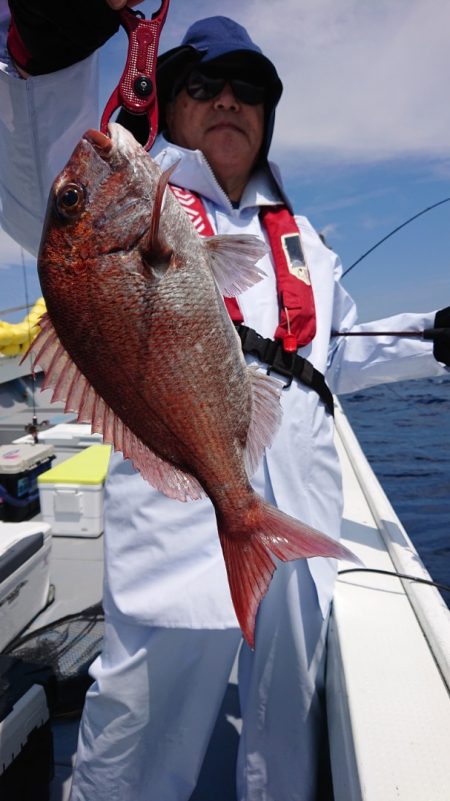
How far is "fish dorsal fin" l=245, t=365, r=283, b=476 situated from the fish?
4 centimetres

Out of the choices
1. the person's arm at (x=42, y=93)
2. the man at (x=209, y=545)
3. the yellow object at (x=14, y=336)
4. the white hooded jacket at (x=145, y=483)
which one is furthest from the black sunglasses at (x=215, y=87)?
the yellow object at (x=14, y=336)

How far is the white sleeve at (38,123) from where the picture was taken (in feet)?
4.96

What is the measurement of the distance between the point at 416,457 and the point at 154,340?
376 inches

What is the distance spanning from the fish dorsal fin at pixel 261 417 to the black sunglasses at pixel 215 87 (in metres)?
1.10

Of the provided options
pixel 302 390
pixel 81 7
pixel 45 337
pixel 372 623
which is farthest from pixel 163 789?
pixel 81 7

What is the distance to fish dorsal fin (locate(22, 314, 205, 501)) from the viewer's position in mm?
1139

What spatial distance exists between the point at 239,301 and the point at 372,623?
1.28 meters

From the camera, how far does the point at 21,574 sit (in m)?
2.92

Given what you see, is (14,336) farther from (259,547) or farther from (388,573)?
(259,547)

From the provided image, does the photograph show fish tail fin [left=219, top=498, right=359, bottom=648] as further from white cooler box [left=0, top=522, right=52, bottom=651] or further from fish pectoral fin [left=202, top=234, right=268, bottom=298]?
white cooler box [left=0, top=522, right=52, bottom=651]

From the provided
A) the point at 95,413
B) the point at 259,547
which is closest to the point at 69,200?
the point at 95,413

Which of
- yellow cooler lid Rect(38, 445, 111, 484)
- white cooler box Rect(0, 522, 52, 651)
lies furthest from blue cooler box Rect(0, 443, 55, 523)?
white cooler box Rect(0, 522, 52, 651)

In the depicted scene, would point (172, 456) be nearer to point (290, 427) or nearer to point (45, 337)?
point (45, 337)

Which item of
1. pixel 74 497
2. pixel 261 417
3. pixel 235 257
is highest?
pixel 235 257
